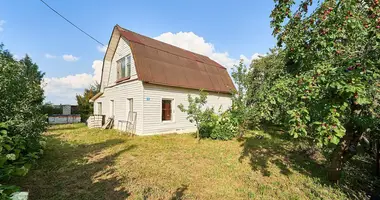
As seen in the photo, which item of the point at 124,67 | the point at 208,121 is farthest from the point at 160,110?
the point at 124,67

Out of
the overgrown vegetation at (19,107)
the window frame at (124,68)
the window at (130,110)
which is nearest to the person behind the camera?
the overgrown vegetation at (19,107)

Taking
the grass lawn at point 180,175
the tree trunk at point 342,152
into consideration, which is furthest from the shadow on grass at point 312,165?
the tree trunk at point 342,152

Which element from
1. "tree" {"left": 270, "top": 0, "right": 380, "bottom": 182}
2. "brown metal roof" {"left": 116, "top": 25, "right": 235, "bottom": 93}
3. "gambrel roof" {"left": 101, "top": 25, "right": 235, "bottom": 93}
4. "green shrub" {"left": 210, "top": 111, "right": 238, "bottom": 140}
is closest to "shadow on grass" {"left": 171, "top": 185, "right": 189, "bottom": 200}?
"tree" {"left": 270, "top": 0, "right": 380, "bottom": 182}

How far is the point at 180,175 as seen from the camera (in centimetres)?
450

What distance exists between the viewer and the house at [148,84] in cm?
988

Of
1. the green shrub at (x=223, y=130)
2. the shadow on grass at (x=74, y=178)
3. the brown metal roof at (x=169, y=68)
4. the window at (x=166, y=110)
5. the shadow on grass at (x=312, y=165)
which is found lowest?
the shadow on grass at (x=312, y=165)

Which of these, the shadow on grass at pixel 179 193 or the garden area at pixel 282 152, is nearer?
the garden area at pixel 282 152

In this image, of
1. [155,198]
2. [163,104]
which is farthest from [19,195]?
[163,104]

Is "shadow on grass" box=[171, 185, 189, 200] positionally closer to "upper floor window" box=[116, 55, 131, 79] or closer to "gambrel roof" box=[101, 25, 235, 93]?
"gambrel roof" box=[101, 25, 235, 93]

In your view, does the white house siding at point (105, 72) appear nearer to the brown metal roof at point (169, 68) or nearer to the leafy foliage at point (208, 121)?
the brown metal roof at point (169, 68)

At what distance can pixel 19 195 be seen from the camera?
192 cm

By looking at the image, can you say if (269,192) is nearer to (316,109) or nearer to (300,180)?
(300,180)

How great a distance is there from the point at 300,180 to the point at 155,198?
3656mm

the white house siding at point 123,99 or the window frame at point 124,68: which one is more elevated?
the window frame at point 124,68
